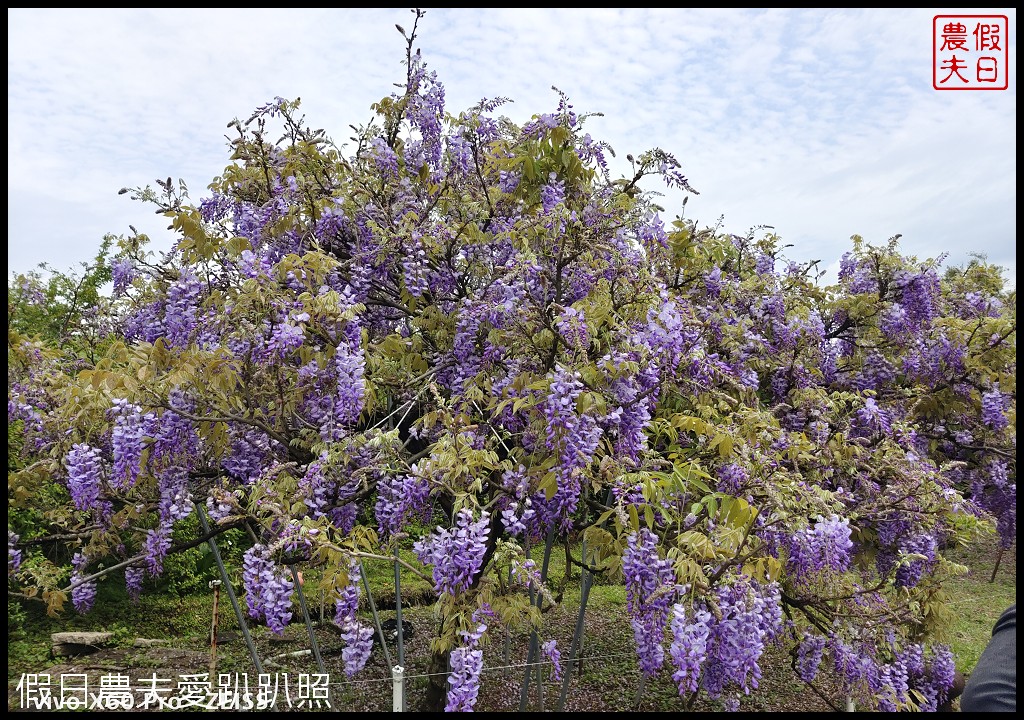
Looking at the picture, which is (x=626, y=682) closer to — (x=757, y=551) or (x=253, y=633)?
(x=757, y=551)

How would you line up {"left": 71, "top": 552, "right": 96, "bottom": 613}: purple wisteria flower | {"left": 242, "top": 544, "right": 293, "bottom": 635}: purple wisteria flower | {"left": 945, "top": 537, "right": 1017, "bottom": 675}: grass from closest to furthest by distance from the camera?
{"left": 242, "top": 544, "right": 293, "bottom": 635}: purple wisteria flower < {"left": 71, "top": 552, "right": 96, "bottom": 613}: purple wisteria flower < {"left": 945, "top": 537, "right": 1017, "bottom": 675}: grass

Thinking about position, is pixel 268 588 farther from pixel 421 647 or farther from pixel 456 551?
pixel 421 647

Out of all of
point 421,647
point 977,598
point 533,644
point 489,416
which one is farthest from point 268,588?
point 977,598

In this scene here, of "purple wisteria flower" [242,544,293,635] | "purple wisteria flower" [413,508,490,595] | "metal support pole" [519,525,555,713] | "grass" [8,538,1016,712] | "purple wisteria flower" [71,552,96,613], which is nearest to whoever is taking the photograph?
"purple wisteria flower" [413,508,490,595]

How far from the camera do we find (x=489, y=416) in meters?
3.89

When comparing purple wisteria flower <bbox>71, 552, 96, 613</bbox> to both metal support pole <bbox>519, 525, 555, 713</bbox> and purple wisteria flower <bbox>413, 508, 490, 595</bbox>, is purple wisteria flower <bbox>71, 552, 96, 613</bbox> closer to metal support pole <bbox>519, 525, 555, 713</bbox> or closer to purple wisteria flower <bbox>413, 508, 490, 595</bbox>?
purple wisteria flower <bbox>413, 508, 490, 595</bbox>

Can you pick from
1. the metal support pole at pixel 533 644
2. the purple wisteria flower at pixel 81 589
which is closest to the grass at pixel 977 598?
the metal support pole at pixel 533 644

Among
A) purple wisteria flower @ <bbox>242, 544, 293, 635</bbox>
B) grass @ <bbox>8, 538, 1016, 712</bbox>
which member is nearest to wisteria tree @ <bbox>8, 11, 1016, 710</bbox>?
purple wisteria flower @ <bbox>242, 544, 293, 635</bbox>

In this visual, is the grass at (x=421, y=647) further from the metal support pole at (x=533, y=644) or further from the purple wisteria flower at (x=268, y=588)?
the purple wisteria flower at (x=268, y=588)

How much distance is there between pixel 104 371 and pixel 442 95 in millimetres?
2929

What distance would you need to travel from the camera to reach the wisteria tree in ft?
9.95

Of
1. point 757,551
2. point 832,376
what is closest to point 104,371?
point 757,551

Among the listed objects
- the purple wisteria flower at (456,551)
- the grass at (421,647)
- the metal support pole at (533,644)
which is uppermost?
the purple wisteria flower at (456,551)

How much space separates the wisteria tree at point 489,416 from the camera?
3031 mm
